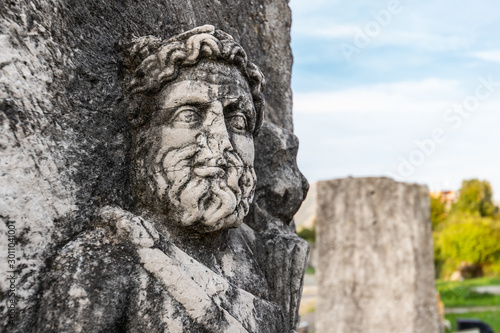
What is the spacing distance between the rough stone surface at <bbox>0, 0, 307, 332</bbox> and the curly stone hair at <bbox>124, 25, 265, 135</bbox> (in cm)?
6

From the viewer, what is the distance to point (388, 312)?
19.8 feet

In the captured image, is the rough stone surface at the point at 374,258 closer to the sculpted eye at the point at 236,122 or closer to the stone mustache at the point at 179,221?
the stone mustache at the point at 179,221

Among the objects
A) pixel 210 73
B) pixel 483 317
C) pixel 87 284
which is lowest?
pixel 483 317

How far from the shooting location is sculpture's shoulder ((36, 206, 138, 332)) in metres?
1.49

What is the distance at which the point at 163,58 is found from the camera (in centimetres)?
182

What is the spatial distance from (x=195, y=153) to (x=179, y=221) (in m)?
0.23

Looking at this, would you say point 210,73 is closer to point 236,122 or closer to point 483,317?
point 236,122

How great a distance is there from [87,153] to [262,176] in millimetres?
872

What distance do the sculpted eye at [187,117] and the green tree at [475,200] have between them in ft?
90.7

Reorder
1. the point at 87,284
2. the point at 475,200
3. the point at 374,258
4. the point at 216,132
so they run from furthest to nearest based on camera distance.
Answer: the point at 475,200
the point at 374,258
the point at 216,132
the point at 87,284

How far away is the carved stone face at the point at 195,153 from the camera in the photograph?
178 cm

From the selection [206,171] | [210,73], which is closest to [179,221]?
[206,171]

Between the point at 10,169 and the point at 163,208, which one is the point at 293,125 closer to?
the point at 163,208

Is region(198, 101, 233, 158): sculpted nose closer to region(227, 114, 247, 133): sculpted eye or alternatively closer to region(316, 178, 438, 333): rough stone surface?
region(227, 114, 247, 133): sculpted eye
